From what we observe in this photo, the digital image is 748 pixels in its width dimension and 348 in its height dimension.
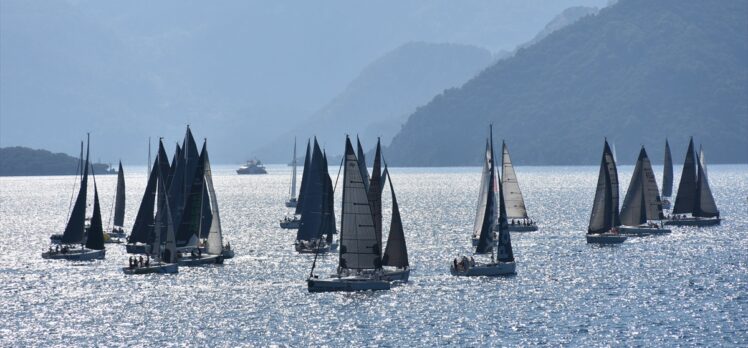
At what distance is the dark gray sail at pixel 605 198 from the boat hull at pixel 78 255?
46.6 meters

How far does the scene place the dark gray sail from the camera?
128 metres

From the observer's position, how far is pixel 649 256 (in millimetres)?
116625

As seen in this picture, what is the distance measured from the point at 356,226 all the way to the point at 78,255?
37552 mm

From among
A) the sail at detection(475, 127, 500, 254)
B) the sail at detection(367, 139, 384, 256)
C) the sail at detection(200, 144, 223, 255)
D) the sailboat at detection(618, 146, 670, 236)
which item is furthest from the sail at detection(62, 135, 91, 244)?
the sailboat at detection(618, 146, 670, 236)

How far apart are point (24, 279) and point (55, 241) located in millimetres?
40690

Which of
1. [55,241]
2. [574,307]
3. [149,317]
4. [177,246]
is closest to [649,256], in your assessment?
[574,307]

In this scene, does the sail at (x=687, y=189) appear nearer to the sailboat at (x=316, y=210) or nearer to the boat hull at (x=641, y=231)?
the boat hull at (x=641, y=231)

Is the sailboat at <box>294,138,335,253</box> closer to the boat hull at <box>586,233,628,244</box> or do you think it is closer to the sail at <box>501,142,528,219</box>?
the sail at <box>501,142,528,219</box>

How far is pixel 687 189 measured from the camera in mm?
152750

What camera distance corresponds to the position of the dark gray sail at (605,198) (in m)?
128

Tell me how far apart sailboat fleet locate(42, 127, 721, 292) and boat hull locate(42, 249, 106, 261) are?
90mm

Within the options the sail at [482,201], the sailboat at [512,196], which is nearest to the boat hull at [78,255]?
the sail at [482,201]

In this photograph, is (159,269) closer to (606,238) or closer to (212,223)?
(212,223)

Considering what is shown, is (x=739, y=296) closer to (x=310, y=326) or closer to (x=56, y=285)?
(x=310, y=326)
